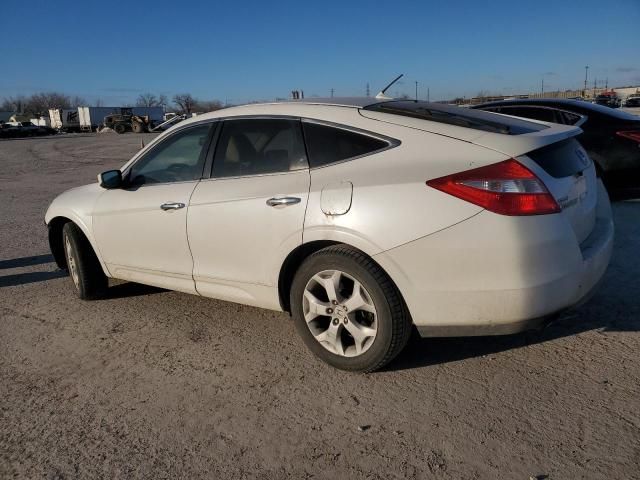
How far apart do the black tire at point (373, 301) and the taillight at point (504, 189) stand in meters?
0.58

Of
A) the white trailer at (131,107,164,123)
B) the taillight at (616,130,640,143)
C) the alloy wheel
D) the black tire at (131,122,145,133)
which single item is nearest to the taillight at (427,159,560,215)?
the alloy wheel

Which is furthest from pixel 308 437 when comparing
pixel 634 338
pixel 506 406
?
pixel 634 338

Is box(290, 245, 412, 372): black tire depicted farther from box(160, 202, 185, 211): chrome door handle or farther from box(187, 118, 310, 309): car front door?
box(160, 202, 185, 211): chrome door handle

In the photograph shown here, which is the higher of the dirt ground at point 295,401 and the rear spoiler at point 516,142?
the rear spoiler at point 516,142

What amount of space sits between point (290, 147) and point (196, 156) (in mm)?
874

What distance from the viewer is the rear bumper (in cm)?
270

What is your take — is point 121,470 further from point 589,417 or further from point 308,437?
point 589,417

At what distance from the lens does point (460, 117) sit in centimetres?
346

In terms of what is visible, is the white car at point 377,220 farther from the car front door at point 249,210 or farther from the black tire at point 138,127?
the black tire at point 138,127

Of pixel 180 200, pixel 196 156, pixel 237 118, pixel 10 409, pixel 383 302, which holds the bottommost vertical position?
pixel 10 409

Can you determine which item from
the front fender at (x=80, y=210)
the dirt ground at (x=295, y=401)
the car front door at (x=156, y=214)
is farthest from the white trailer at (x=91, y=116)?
the dirt ground at (x=295, y=401)

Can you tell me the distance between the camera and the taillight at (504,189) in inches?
107

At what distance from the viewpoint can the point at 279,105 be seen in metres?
3.75

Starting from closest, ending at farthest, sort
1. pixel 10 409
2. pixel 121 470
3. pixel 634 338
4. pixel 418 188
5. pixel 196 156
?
pixel 121 470 → pixel 418 188 → pixel 10 409 → pixel 634 338 → pixel 196 156
